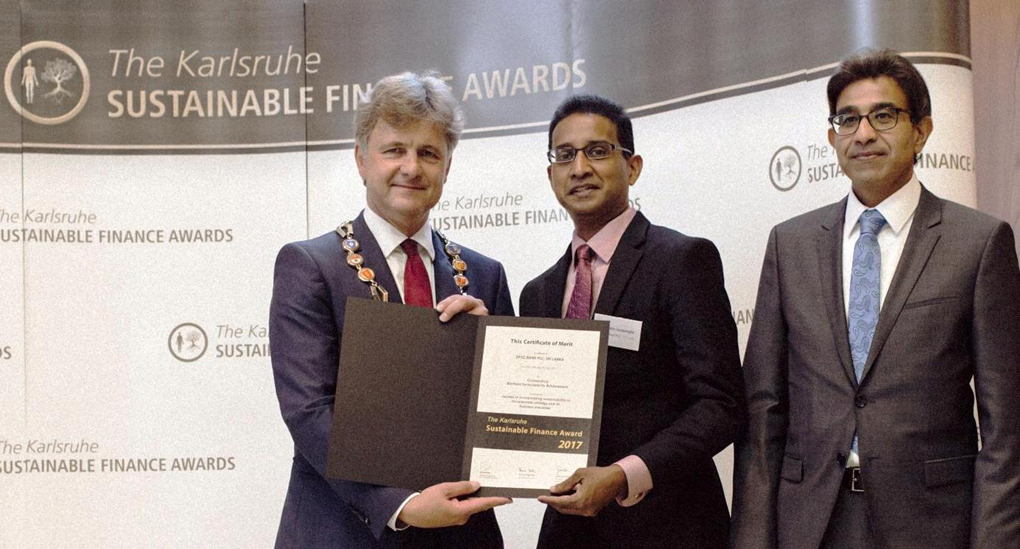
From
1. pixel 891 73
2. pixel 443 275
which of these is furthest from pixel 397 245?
pixel 891 73

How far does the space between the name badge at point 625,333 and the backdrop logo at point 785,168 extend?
1457mm

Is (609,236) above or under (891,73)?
under

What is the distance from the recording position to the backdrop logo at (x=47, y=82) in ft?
15.3

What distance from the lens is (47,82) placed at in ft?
15.4

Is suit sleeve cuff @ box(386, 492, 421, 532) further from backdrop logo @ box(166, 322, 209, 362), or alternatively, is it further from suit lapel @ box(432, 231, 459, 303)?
backdrop logo @ box(166, 322, 209, 362)

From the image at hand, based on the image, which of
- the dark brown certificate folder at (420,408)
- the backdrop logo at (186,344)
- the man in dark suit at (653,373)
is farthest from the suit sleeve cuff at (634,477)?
the backdrop logo at (186,344)

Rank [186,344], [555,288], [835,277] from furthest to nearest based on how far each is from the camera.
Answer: [186,344] → [555,288] → [835,277]

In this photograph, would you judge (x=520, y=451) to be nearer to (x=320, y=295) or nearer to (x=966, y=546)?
(x=320, y=295)

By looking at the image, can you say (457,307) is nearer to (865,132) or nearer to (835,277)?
(835,277)

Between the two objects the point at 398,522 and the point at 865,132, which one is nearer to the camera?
the point at 398,522

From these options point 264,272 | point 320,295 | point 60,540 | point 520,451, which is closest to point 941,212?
point 520,451

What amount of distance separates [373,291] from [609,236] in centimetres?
67

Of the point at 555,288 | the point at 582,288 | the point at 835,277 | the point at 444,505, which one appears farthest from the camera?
the point at 555,288

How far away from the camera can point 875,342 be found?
2.45 metres
